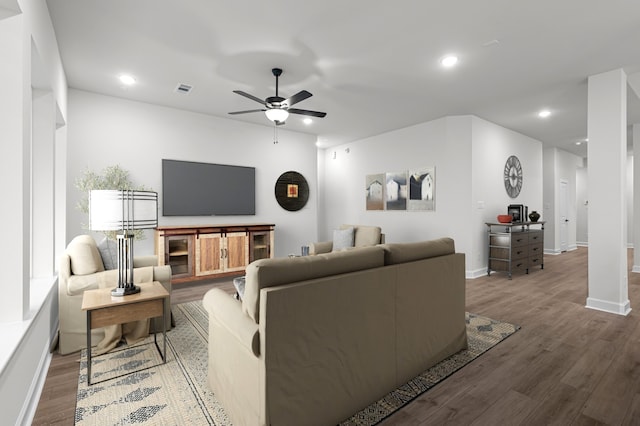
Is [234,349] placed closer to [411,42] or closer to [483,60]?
[411,42]

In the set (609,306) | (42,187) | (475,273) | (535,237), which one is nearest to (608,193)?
(609,306)

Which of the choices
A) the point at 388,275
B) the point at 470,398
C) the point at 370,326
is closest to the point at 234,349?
the point at 370,326

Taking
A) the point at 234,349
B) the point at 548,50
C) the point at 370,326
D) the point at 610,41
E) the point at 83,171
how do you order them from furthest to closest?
the point at 83,171 < the point at 548,50 < the point at 610,41 < the point at 370,326 < the point at 234,349

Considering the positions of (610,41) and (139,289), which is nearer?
A: (139,289)

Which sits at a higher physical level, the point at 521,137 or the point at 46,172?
the point at 521,137

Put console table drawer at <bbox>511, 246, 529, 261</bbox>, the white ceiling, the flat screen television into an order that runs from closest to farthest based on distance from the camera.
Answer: the white ceiling < the flat screen television < console table drawer at <bbox>511, 246, 529, 261</bbox>

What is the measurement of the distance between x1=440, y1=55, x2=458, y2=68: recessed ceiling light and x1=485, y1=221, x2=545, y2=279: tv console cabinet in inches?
121


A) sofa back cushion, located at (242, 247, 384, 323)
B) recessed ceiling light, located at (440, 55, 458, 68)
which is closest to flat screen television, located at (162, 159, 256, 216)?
recessed ceiling light, located at (440, 55, 458, 68)

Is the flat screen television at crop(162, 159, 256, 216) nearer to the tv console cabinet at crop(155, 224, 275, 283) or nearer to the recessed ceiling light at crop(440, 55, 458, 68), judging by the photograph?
the tv console cabinet at crop(155, 224, 275, 283)

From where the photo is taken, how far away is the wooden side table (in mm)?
2150

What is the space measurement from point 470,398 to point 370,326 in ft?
2.73

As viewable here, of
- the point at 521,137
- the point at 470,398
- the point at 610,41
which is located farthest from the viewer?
the point at 521,137

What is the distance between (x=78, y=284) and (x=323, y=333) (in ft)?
7.76

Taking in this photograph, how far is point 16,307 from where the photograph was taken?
71.2 inches
